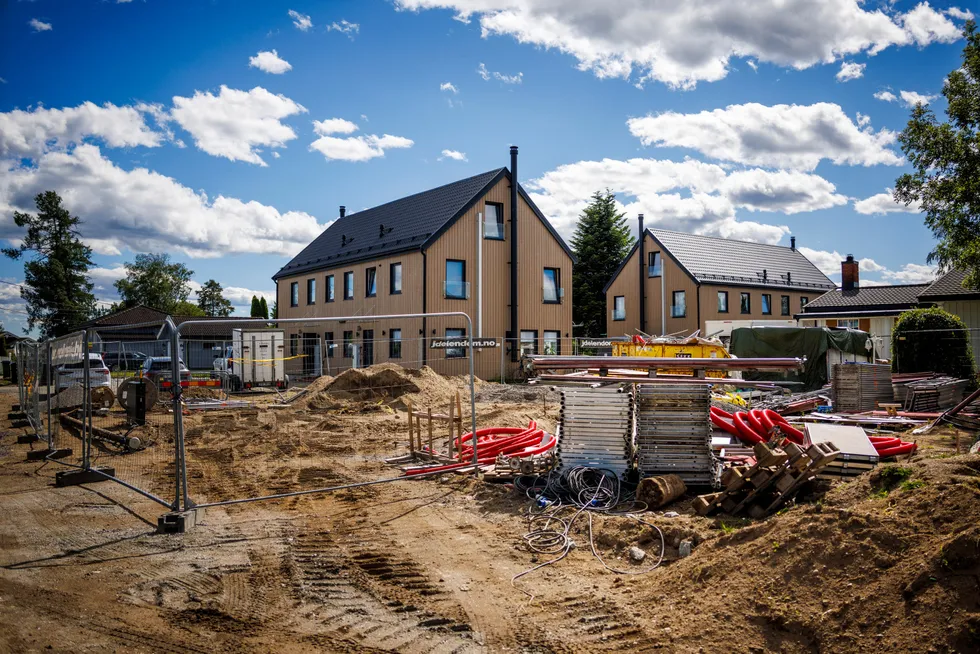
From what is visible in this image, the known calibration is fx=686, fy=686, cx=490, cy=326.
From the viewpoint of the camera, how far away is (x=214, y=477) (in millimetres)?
11016

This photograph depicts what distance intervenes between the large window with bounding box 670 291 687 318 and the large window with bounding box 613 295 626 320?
3.74 m

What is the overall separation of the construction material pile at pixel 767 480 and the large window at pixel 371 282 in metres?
28.8

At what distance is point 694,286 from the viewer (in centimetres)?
4356

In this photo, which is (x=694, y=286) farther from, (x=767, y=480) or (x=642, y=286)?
(x=767, y=480)

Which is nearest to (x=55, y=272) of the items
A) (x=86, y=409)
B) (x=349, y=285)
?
(x=349, y=285)

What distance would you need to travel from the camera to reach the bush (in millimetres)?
21391

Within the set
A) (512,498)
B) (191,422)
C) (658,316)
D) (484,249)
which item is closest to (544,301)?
(484,249)

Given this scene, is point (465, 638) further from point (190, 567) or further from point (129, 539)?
point (129, 539)

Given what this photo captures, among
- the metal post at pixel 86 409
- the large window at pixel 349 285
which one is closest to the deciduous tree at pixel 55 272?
the large window at pixel 349 285

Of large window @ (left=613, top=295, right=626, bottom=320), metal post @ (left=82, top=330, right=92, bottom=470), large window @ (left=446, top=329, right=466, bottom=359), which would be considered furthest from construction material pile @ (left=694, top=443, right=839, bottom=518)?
large window @ (left=613, top=295, right=626, bottom=320)

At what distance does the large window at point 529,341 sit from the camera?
111ft

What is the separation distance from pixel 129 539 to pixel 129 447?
6597mm

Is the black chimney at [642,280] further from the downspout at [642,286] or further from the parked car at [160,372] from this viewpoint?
the parked car at [160,372]

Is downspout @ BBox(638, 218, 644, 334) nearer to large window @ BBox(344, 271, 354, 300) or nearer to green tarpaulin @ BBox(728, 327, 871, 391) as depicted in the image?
large window @ BBox(344, 271, 354, 300)
